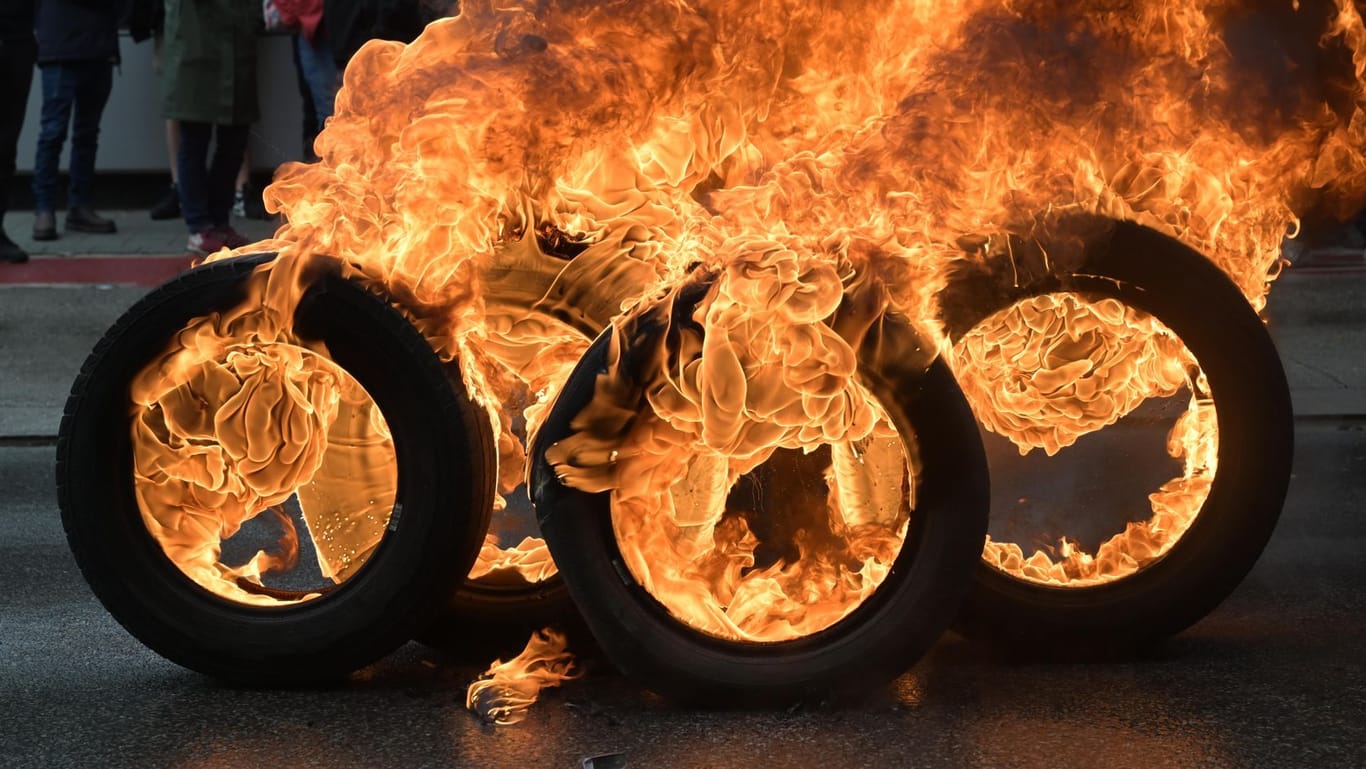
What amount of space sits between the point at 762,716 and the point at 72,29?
8310mm

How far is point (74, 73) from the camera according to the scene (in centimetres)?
1065

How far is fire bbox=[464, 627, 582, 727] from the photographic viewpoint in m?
4.03

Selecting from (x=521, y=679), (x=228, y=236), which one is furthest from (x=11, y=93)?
(x=521, y=679)

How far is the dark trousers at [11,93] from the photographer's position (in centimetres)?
982

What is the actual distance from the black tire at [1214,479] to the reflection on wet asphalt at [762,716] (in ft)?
0.41

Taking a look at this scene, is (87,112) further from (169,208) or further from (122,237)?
(169,208)

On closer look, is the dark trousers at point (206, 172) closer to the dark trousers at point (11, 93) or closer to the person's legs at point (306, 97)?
the person's legs at point (306, 97)

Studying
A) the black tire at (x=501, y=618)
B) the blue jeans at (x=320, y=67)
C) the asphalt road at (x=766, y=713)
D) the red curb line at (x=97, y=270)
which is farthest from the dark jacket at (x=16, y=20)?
the black tire at (x=501, y=618)

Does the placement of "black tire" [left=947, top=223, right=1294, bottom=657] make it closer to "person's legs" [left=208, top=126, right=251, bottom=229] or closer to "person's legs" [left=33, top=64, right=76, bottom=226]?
"person's legs" [left=208, top=126, right=251, bottom=229]

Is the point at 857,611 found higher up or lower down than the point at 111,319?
higher up

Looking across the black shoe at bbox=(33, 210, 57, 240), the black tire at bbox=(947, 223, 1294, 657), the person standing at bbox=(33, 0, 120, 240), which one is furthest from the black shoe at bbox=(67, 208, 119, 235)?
the black tire at bbox=(947, 223, 1294, 657)

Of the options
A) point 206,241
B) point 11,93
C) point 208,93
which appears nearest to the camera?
point 11,93

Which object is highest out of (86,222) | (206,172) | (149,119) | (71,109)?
(71,109)

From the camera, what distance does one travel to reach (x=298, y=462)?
4270 millimetres
